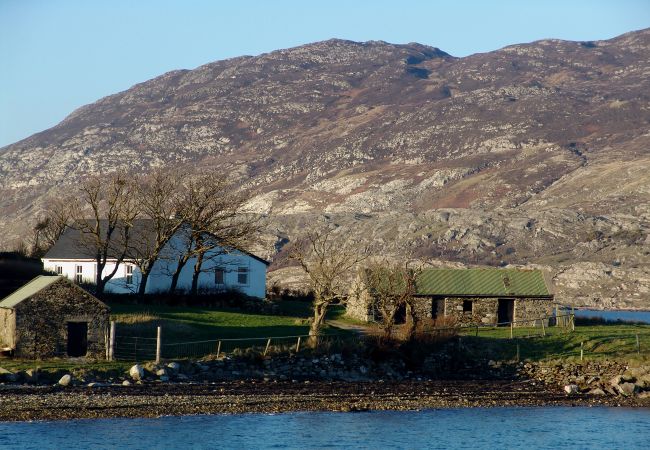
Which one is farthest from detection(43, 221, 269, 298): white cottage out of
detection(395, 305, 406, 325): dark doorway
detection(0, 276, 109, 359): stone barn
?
detection(0, 276, 109, 359): stone barn

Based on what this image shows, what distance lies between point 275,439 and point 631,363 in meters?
26.8

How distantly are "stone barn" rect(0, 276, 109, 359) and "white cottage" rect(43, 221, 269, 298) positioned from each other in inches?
1063

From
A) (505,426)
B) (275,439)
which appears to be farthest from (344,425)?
(505,426)

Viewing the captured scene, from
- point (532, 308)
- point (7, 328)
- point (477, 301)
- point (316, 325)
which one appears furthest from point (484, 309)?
point (7, 328)

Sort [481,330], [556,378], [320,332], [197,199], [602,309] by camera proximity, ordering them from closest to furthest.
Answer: [556,378], [320,332], [481,330], [197,199], [602,309]

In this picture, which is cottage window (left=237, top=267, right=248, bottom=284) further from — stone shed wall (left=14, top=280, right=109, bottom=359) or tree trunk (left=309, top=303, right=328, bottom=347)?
stone shed wall (left=14, top=280, right=109, bottom=359)

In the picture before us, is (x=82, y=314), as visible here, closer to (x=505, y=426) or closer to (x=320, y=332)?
(x=320, y=332)

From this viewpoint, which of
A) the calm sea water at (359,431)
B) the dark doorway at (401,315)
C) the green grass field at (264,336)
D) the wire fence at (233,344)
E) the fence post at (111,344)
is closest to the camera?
the calm sea water at (359,431)

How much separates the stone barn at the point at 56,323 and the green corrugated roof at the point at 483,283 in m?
28.3

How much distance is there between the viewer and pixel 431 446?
42219 millimetres

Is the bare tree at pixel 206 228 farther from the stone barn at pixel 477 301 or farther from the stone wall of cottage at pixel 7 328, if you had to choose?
the stone wall of cottage at pixel 7 328

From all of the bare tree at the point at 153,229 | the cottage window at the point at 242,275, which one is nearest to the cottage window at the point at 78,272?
the bare tree at the point at 153,229

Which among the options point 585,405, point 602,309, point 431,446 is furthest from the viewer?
point 602,309

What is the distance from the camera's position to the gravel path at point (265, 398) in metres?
44.7
